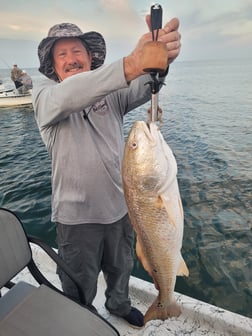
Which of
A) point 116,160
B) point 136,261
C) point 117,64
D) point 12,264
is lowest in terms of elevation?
point 136,261

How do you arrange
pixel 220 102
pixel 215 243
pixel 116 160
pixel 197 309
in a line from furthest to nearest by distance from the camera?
1. pixel 220 102
2. pixel 215 243
3. pixel 197 309
4. pixel 116 160

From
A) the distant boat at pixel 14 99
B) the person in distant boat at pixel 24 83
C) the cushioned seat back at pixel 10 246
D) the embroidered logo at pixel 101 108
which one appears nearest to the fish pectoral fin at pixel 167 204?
the embroidered logo at pixel 101 108

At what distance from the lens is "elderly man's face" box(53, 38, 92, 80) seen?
2.23 meters

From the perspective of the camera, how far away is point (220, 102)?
1836 cm

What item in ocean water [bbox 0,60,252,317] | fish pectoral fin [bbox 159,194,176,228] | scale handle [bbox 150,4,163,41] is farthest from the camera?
ocean water [bbox 0,60,252,317]

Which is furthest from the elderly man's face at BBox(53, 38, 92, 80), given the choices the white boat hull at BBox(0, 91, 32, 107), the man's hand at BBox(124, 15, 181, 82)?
the white boat hull at BBox(0, 91, 32, 107)

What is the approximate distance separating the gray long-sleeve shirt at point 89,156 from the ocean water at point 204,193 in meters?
2.23

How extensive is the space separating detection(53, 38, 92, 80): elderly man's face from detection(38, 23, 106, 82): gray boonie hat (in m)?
0.05

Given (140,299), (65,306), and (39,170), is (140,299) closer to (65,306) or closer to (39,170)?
(65,306)

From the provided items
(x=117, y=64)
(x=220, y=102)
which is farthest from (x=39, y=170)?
(x=220, y=102)

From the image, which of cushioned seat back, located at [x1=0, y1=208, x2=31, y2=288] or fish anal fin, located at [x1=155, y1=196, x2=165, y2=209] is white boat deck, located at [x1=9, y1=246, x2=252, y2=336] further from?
fish anal fin, located at [x1=155, y1=196, x2=165, y2=209]

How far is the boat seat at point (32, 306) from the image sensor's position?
1.94 m

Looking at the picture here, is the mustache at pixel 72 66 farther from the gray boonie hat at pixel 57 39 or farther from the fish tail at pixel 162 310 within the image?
the fish tail at pixel 162 310

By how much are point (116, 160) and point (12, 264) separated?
1.15 meters
